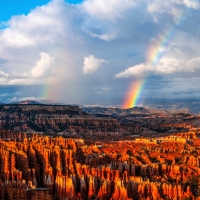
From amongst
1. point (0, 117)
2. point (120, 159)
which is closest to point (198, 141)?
point (120, 159)

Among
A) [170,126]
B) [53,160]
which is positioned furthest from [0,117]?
[53,160]

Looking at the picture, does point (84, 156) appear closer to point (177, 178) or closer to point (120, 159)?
point (120, 159)

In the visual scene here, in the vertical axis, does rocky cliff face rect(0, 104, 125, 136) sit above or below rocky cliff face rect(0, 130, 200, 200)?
above

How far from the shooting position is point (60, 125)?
579ft

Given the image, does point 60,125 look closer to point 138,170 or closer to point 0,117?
point 0,117

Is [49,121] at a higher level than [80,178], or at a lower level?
higher

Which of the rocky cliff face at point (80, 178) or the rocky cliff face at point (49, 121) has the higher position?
the rocky cliff face at point (49, 121)

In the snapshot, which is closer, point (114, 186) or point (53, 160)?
point (114, 186)

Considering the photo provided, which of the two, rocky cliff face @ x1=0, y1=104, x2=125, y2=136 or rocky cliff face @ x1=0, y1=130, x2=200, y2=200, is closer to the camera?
rocky cliff face @ x1=0, y1=130, x2=200, y2=200

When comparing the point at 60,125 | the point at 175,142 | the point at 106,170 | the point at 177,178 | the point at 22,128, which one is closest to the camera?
the point at 106,170

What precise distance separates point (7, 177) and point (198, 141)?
8633 centimetres

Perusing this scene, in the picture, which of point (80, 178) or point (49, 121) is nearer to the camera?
point (80, 178)

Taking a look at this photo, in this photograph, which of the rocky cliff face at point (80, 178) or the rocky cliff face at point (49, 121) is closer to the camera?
the rocky cliff face at point (80, 178)

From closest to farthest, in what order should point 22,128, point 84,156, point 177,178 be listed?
point 177,178 < point 84,156 < point 22,128
